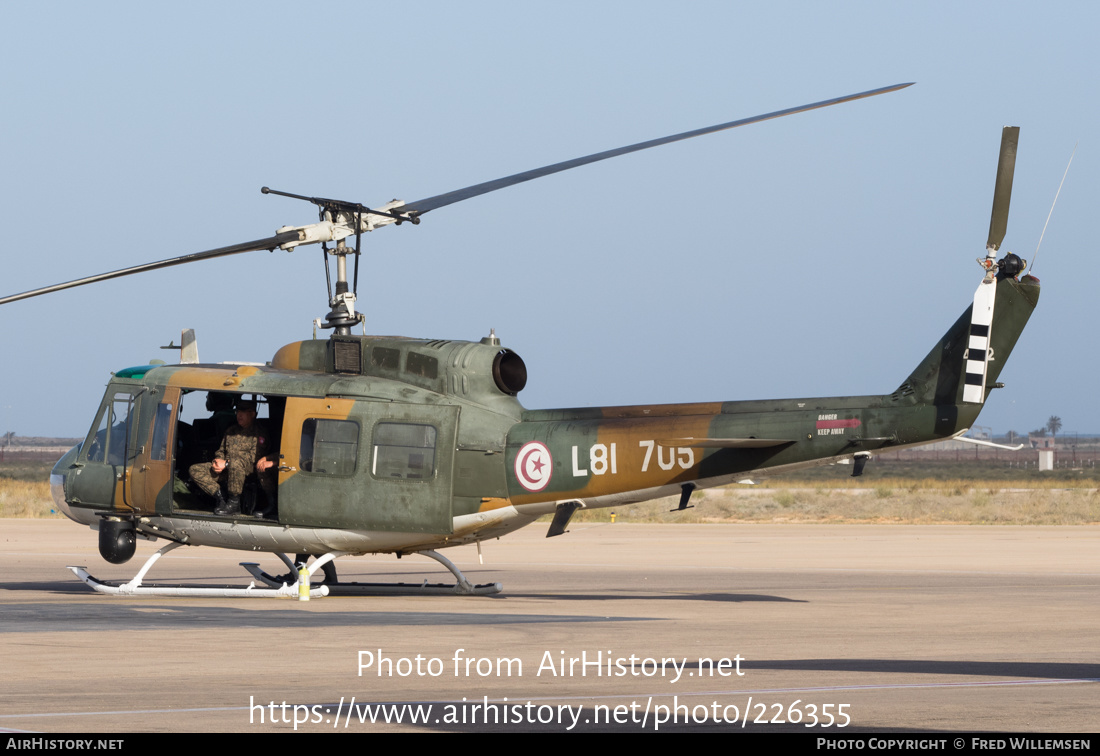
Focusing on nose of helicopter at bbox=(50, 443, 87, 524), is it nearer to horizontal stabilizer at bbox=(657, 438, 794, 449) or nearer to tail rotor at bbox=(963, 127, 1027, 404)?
horizontal stabilizer at bbox=(657, 438, 794, 449)

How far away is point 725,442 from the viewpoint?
53.7 feet

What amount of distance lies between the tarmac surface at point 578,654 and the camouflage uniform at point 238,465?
1.57m

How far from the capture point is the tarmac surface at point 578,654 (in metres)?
8.52

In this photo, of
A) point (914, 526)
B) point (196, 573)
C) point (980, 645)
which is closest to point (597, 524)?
point (914, 526)

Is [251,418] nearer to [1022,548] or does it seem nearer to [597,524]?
[1022,548]

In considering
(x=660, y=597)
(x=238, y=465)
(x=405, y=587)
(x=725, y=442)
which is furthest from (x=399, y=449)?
(x=725, y=442)

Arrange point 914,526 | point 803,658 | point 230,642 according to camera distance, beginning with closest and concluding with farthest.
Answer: point 803,658, point 230,642, point 914,526

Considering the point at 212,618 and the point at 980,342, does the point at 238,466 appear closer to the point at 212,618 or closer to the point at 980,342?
the point at 212,618

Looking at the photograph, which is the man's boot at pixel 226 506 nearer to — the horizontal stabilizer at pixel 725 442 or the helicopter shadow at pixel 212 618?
the helicopter shadow at pixel 212 618

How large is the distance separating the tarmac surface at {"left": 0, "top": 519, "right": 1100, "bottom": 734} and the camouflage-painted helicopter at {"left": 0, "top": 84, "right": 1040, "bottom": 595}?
1.07 meters

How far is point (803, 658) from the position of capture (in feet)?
38.1

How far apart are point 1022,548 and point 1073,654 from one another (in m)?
19.2

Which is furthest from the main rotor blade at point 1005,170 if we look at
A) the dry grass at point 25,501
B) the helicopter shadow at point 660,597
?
the dry grass at point 25,501

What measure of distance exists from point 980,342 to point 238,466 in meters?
9.62
